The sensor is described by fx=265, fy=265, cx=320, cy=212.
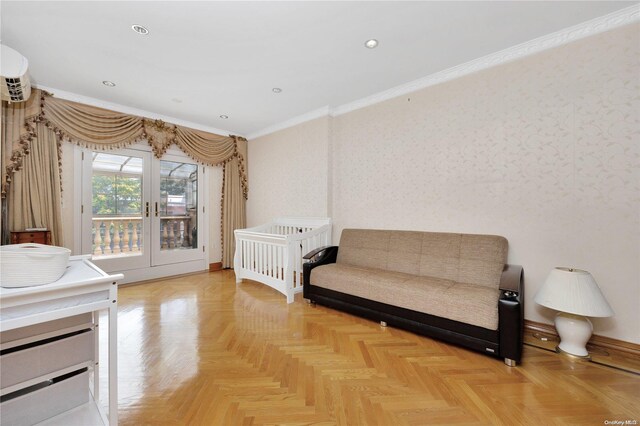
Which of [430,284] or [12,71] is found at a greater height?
[12,71]

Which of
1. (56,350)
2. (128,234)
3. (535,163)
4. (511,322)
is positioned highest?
(535,163)

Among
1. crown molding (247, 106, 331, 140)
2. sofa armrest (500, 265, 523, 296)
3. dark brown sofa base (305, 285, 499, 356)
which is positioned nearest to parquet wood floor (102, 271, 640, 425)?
dark brown sofa base (305, 285, 499, 356)

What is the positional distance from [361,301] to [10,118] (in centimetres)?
428

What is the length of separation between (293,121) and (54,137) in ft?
10.1

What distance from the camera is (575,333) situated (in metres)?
1.99

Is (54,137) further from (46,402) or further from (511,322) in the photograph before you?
(511,322)

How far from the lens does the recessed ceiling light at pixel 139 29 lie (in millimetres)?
2158

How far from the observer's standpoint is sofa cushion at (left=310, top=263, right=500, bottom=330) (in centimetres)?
200

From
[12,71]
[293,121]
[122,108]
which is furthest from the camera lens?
[293,121]

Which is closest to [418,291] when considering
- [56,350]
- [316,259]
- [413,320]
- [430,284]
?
[430,284]

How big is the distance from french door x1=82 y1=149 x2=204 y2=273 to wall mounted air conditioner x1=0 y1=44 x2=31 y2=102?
1.16 meters

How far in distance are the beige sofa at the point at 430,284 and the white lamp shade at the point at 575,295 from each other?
0.20m

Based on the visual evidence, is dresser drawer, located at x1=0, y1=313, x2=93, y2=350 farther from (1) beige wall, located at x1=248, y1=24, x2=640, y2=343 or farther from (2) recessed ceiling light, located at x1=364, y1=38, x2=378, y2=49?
(1) beige wall, located at x1=248, y1=24, x2=640, y2=343

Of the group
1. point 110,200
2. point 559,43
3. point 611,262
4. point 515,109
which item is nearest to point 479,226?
point 611,262
